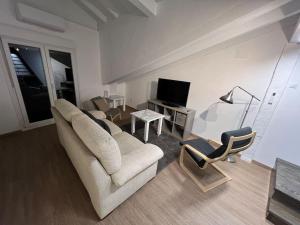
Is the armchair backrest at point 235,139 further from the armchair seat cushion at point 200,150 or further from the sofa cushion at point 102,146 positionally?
the sofa cushion at point 102,146

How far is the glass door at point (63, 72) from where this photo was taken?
3.00m

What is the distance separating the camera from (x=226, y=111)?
99.0 inches

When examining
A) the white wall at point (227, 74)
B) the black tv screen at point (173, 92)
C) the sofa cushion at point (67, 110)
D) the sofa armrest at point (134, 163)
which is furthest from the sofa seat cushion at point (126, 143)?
the white wall at point (227, 74)

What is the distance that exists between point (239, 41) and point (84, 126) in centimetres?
269

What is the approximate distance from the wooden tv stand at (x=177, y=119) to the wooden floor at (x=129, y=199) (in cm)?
91

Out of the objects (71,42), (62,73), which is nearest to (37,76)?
(62,73)

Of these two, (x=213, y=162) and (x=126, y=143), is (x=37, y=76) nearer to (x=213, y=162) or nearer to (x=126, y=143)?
(x=126, y=143)

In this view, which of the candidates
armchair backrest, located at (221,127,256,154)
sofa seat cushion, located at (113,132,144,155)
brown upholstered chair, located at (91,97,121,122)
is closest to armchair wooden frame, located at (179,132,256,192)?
armchair backrest, located at (221,127,256,154)

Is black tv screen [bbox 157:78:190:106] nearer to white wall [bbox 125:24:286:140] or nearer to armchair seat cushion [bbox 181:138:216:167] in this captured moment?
white wall [bbox 125:24:286:140]

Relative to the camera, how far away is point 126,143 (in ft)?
6.10

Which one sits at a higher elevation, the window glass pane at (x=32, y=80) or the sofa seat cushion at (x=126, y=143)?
the window glass pane at (x=32, y=80)

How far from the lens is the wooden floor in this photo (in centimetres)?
133

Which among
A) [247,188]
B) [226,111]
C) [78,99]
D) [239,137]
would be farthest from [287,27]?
[78,99]

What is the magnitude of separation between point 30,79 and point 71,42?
1.29m
